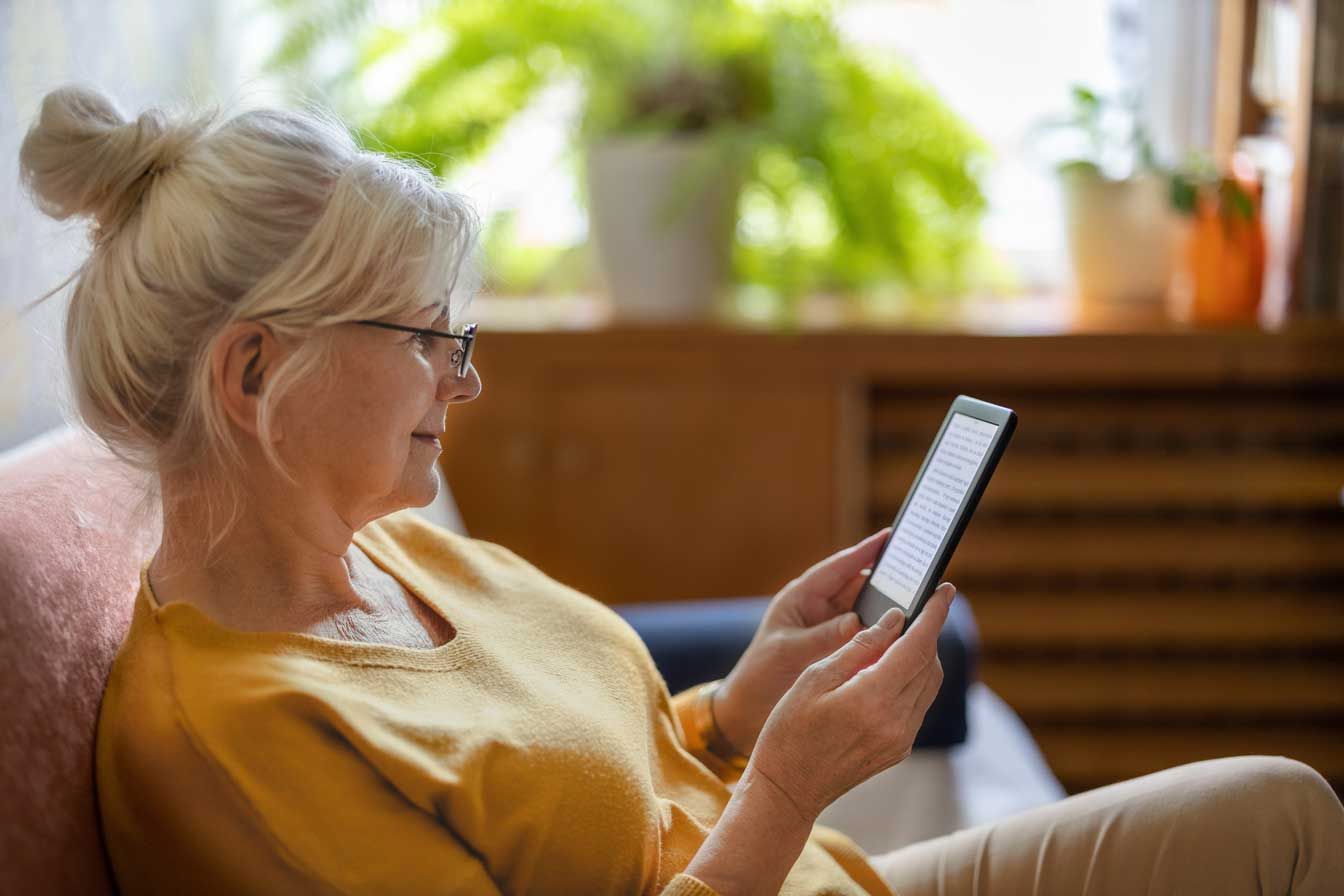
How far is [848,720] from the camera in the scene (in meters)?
0.83

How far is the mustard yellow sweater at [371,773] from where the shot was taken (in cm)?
77

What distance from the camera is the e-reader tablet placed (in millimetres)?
895

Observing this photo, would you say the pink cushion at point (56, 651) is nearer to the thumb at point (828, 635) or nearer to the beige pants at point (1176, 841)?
the thumb at point (828, 635)

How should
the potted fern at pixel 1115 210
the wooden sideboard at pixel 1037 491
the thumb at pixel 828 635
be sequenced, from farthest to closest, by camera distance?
1. the potted fern at pixel 1115 210
2. the wooden sideboard at pixel 1037 491
3. the thumb at pixel 828 635

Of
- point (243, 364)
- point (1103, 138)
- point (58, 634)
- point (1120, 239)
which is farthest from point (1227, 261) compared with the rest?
point (58, 634)

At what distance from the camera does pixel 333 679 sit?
82 cm

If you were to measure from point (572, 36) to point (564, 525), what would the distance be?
2.41 ft

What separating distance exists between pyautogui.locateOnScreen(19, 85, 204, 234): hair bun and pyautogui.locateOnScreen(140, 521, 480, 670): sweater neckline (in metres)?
0.24

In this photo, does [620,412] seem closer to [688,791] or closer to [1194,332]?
[1194,332]

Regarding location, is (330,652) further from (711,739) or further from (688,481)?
(688,481)

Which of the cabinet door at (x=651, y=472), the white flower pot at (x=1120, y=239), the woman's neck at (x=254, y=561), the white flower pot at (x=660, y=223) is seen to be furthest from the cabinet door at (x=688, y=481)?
the woman's neck at (x=254, y=561)

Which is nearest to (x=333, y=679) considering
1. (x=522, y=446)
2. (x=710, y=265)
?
(x=522, y=446)

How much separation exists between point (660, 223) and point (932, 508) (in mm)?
1144

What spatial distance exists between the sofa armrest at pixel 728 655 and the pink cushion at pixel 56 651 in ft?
2.09
